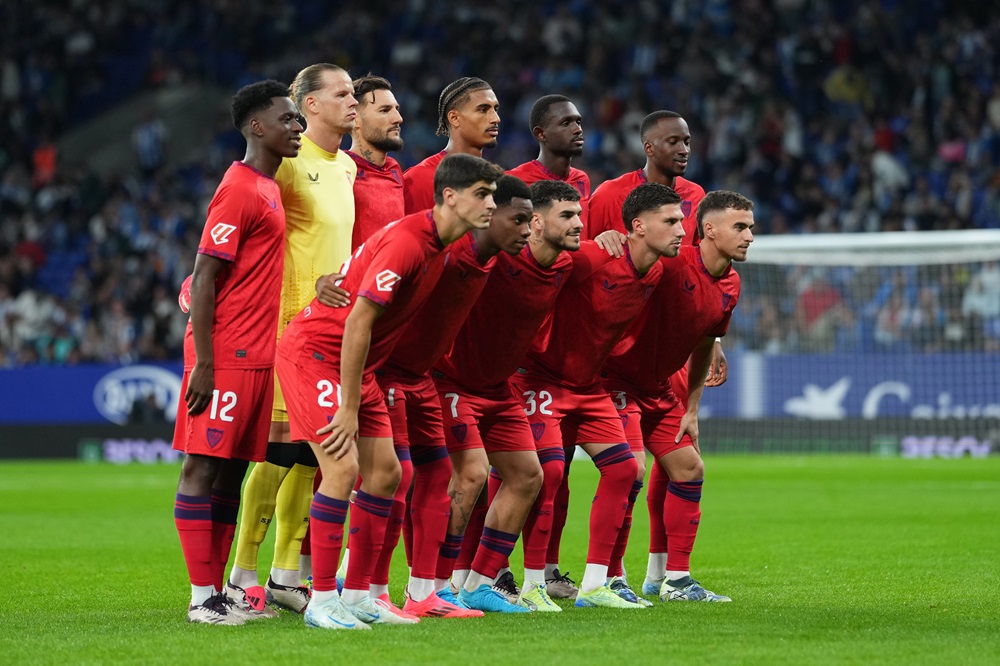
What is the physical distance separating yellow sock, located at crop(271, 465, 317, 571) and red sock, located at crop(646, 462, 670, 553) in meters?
2.02

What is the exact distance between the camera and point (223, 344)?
6.64 m

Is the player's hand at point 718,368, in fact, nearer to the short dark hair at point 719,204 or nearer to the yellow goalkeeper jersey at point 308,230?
the short dark hair at point 719,204

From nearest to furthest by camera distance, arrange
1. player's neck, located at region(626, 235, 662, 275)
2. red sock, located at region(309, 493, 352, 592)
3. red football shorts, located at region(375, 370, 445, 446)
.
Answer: red sock, located at region(309, 493, 352, 592) → red football shorts, located at region(375, 370, 445, 446) → player's neck, located at region(626, 235, 662, 275)

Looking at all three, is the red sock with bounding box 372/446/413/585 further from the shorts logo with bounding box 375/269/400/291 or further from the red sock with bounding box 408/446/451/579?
the shorts logo with bounding box 375/269/400/291

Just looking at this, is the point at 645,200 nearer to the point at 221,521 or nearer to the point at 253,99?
the point at 253,99

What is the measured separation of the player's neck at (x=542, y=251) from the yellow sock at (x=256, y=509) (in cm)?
169

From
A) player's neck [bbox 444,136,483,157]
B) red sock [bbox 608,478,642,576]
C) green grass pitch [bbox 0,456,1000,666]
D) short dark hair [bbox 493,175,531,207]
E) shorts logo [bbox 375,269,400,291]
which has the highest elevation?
player's neck [bbox 444,136,483,157]

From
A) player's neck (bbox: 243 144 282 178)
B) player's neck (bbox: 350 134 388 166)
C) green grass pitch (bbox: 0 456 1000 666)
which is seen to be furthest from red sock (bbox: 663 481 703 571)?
player's neck (bbox: 243 144 282 178)

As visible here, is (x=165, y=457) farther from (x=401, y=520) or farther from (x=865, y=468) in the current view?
(x=401, y=520)

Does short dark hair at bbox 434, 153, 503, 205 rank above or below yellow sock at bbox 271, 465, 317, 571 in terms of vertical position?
above

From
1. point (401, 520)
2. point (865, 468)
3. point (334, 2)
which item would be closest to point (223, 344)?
point (401, 520)

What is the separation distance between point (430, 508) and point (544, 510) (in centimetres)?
83

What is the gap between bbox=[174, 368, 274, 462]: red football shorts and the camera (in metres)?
6.55

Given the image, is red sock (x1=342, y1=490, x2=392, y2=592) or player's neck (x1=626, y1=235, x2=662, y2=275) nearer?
red sock (x1=342, y1=490, x2=392, y2=592)
